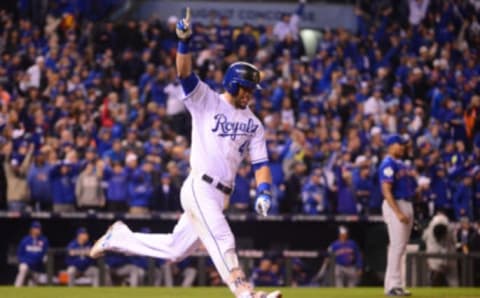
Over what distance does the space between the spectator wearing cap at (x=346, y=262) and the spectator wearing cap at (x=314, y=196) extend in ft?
2.91

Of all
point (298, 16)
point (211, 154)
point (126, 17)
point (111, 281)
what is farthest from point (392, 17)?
point (211, 154)

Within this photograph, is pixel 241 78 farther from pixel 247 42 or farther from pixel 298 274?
pixel 247 42

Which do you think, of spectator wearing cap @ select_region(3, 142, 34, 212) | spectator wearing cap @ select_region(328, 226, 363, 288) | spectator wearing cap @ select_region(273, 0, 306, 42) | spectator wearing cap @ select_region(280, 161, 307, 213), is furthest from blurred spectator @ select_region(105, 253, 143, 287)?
spectator wearing cap @ select_region(273, 0, 306, 42)

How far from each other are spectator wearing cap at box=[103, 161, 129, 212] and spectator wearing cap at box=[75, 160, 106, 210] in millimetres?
124

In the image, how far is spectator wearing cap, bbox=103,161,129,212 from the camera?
70.8 ft

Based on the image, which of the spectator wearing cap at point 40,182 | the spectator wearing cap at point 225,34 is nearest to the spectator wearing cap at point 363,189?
the spectator wearing cap at point 40,182

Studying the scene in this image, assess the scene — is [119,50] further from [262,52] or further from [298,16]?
[298,16]

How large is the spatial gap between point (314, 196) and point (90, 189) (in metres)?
4.09

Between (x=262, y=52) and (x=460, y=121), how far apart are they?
519 cm

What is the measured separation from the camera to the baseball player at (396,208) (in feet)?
47.8

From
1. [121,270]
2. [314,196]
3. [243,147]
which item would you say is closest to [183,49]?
[243,147]

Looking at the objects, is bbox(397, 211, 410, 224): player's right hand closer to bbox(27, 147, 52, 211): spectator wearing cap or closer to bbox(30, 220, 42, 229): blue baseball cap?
bbox(30, 220, 42, 229): blue baseball cap

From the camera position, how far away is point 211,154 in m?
11.3

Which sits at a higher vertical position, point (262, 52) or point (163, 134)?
point (262, 52)
